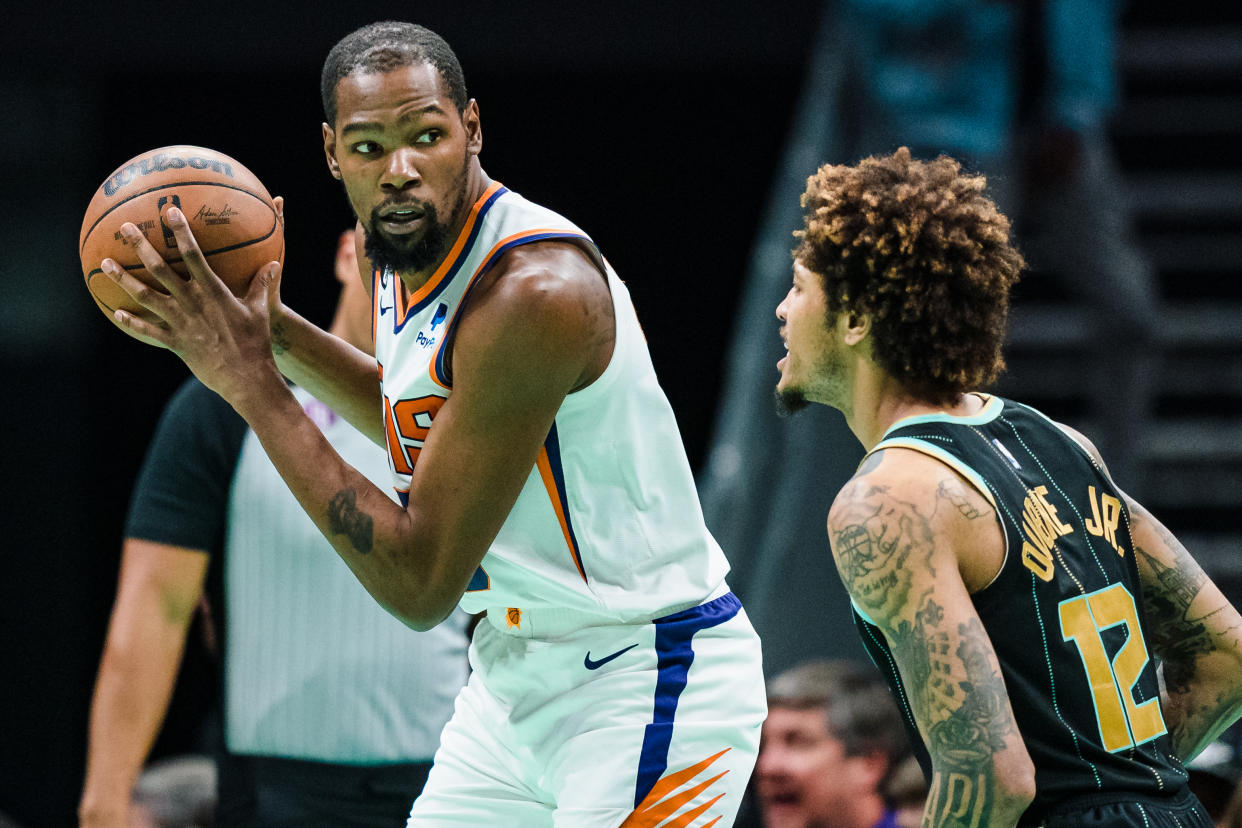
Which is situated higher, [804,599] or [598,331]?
[598,331]

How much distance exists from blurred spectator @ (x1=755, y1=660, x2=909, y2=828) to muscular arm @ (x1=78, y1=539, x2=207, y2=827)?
173 centimetres

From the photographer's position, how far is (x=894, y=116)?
5867mm

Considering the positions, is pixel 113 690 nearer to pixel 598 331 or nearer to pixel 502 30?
pixel 598 331

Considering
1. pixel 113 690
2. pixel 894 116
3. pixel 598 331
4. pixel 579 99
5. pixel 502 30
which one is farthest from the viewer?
pixel 579 99

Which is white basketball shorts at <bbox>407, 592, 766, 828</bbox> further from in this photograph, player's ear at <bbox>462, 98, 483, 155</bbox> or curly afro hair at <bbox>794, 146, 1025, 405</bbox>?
player's ear at <bbox>462, 98, 483, 155</bbox>

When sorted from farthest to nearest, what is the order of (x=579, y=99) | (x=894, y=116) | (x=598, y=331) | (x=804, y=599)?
(x=579, y=99), (x=894, y=116), (x=804, y=599), (x=598, y=331)

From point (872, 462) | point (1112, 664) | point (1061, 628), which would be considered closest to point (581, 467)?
point (872, 462)

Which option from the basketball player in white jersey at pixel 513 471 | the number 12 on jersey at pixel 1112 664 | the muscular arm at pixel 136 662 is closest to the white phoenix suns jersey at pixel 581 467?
the basketball player in white jersey at pixel 513 471

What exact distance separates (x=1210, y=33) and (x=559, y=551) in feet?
21.1

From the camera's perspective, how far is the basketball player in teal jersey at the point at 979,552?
2.69 m

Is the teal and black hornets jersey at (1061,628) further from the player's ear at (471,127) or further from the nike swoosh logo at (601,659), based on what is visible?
the player's ear at (471,127)

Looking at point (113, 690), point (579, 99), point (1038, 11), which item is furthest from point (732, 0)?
point (113, 690)

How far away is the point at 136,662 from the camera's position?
4172 millimetres

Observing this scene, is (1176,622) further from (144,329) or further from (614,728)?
(144,329)
